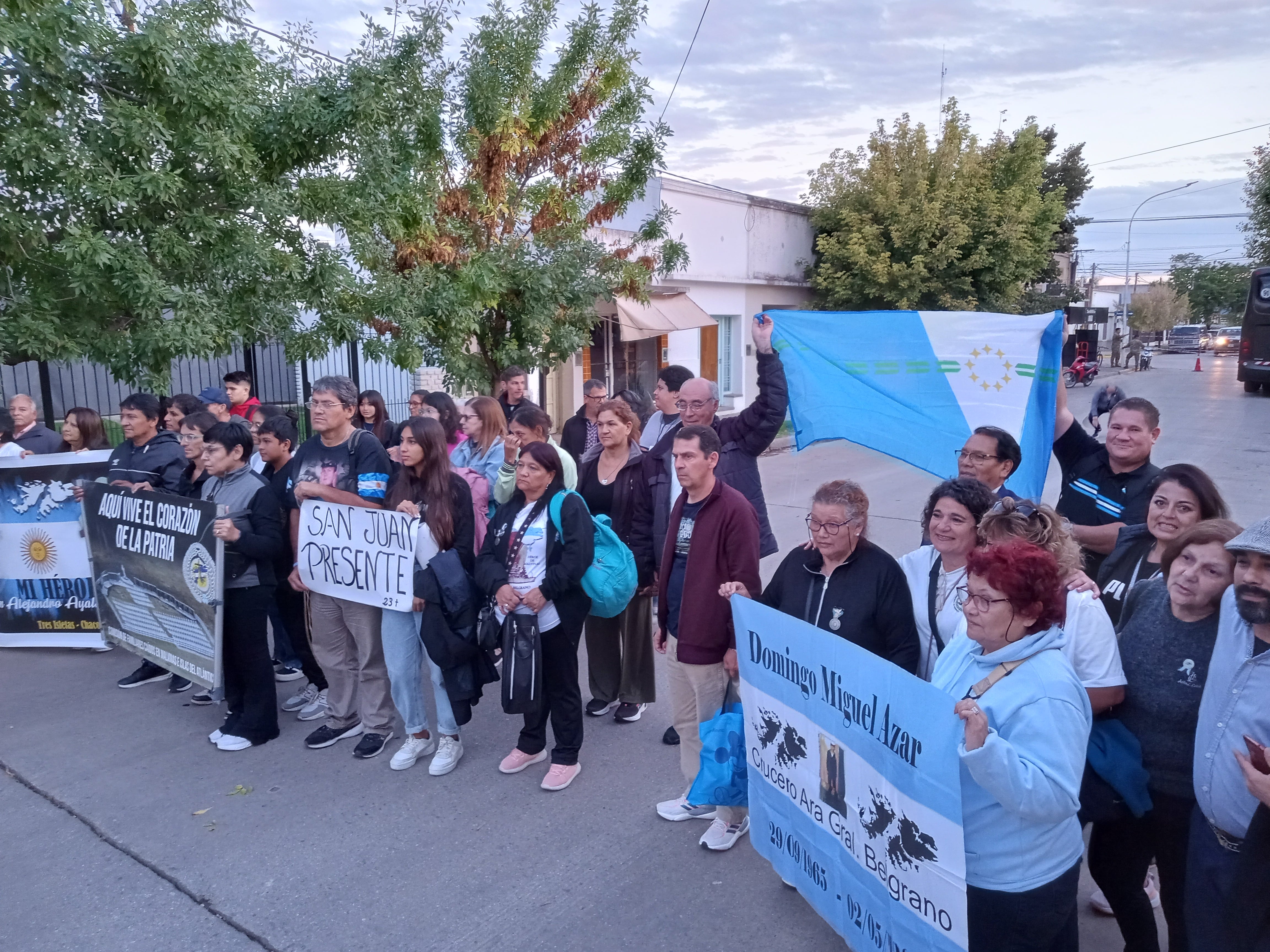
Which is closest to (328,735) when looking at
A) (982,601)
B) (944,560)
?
(944,560)

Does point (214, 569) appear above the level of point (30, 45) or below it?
below

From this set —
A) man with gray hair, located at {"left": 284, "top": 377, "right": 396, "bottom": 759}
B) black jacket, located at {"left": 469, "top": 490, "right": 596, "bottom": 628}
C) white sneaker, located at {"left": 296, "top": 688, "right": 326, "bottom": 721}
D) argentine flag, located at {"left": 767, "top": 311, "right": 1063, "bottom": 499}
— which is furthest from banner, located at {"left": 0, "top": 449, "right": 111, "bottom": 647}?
argentine flag, located at {"left": 767, "top": 311, "right": 1063, "bottom": 499}

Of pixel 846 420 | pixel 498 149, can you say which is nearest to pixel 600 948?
pixel 846 420

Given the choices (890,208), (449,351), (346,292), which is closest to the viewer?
(346,292)

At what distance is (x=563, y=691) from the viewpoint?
445 centimetres

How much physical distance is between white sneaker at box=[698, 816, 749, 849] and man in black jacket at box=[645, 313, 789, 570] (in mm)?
1460

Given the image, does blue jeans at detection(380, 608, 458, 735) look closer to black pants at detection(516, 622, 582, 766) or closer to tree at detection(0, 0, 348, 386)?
black pants at detection(516, 622, 582, 766)

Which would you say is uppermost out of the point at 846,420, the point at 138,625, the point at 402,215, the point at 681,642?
the point at 402,215

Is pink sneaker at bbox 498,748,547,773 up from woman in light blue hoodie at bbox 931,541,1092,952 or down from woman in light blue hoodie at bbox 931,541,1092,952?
down

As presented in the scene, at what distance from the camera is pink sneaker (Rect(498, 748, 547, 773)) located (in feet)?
14.8

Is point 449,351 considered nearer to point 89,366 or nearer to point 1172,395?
point 89,366

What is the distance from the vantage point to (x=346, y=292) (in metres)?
7.97

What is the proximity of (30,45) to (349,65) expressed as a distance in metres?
2.57

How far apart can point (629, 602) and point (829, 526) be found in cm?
190
